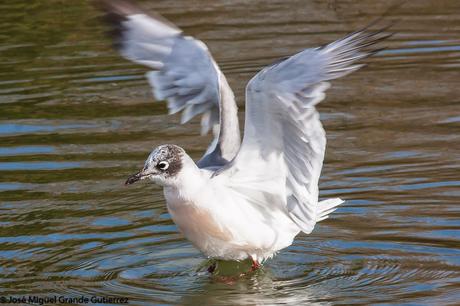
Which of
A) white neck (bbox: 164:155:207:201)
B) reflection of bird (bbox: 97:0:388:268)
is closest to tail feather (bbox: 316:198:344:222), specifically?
reflection of bird (bbox: 97:0:388:268)

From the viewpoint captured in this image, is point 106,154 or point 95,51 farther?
point 95,51

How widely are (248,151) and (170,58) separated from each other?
166 centimetres

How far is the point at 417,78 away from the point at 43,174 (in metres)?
4.97

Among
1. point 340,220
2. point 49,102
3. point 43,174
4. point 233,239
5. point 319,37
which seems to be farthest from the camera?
point 319,37

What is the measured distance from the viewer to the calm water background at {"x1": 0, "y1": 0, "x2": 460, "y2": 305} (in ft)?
29.1

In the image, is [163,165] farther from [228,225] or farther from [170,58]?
[170,58]

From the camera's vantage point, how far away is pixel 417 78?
14156mm

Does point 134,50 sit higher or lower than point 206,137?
higher

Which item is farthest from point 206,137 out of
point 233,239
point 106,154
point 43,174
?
point 233,239

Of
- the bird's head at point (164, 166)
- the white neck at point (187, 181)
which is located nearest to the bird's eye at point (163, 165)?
the bird's head at point (164, 166)

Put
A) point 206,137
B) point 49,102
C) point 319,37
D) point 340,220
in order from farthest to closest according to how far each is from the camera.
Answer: point 319,37 < point 49,102 < point 206,137 < point 340,220

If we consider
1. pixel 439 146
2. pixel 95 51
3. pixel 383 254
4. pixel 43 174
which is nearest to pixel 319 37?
pixel 95 51

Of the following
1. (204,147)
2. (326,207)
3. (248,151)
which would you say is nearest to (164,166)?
(248,151)

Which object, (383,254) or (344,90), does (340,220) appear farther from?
(344,90)
